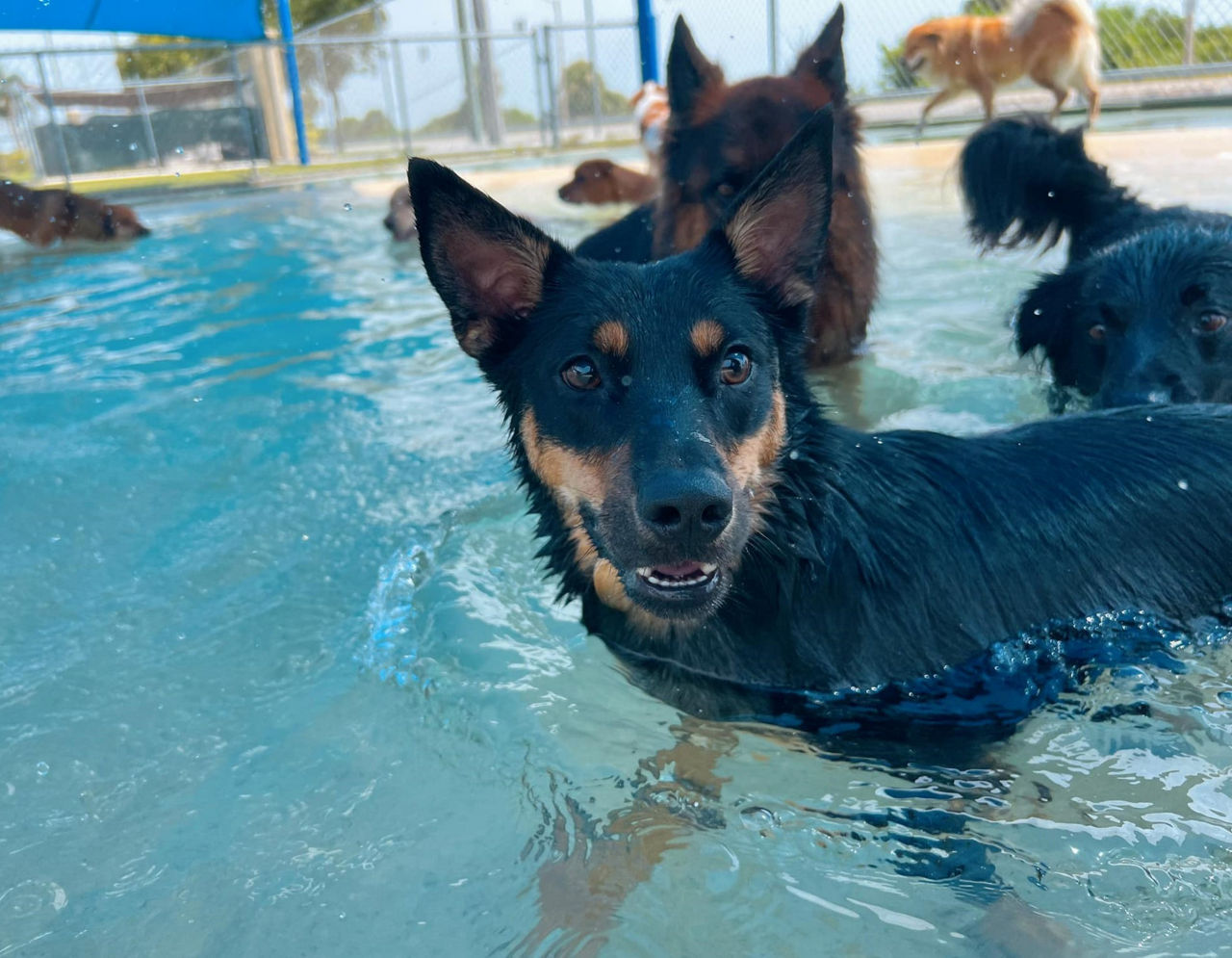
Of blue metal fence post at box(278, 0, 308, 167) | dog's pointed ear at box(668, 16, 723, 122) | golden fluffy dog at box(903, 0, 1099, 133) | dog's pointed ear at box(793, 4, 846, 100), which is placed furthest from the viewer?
blue metal fence post at box(278, 0, 308, 167)

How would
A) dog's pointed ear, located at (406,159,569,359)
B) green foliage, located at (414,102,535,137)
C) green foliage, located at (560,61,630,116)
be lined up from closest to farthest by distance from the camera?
1. dog's pointed ear, located at (406,159,569,359)
2. green foliage, located at (560,61,630,116)
3. green foliage, located at (414,102,535,137)

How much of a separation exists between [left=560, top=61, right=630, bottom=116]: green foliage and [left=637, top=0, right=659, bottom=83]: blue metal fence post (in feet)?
8.85

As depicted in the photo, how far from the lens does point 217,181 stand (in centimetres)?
1927

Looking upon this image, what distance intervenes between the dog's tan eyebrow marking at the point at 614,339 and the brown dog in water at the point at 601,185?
412 inches

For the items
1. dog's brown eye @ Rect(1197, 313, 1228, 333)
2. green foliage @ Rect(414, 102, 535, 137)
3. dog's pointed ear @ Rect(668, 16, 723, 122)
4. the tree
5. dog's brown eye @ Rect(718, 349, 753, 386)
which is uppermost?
the tree

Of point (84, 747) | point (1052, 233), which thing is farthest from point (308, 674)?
point (1052, 233)

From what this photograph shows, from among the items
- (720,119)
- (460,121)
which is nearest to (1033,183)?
(720,119)

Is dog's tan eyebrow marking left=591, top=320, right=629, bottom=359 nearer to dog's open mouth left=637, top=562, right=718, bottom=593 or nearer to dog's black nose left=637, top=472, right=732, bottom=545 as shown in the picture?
dog's black nose left=637, top=472, right=732, bottom=545

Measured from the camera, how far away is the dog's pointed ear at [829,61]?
564 centimetres

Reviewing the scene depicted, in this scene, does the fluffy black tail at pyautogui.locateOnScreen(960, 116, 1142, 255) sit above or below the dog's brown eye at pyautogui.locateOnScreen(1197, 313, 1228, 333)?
above

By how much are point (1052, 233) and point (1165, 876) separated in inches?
196

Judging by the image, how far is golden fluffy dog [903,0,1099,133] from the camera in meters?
16.5

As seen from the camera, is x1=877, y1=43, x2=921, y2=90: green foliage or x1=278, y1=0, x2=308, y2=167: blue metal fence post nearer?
x1=877, y1=43, x2=921, y2=90: green foliage

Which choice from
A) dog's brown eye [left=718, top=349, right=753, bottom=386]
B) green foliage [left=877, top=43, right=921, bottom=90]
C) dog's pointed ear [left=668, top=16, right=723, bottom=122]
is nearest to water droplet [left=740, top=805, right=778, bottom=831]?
dog's brown eye [left=718, top=349, right=753, bottom=386]
